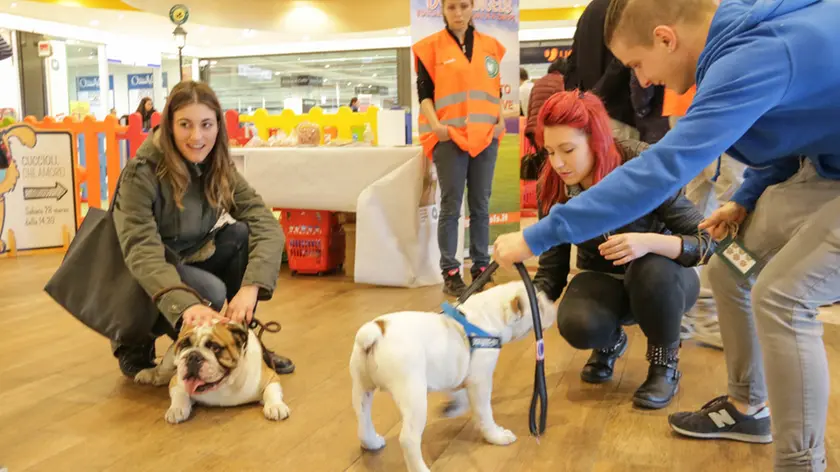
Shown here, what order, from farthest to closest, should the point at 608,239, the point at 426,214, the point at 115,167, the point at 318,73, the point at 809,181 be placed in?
the point at 318,73 < the point at 115,167 < the point at 426,214 < the point at 608,239 < the point at 809,181

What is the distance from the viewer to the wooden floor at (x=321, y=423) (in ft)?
5.77

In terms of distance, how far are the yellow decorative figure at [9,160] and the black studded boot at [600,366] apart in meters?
4.28

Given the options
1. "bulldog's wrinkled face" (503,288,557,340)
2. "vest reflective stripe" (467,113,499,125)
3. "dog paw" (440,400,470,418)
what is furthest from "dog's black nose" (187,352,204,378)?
"vest reflective stripe" (467,113,499,125)

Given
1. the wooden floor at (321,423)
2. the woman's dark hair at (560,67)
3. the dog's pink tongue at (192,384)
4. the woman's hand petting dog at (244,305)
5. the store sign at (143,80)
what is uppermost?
the store sign at (143,80)

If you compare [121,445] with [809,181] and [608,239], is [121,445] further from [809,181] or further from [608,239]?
[809,181]

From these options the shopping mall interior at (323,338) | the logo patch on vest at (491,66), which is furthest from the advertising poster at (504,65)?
the logo patch on vest at (491,66)

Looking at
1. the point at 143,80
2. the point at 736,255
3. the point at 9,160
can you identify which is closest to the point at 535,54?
the point at 143,80

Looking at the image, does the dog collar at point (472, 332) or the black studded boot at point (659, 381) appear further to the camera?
the black studded boot at point (659, 381)

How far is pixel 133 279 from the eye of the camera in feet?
7.38

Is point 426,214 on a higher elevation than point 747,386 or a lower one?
higher

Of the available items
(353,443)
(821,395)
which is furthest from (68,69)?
(821,395)

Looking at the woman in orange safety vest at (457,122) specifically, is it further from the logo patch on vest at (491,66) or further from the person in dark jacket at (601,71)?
the person in dark jacket at (601,71)

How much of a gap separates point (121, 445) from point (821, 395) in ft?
5.33

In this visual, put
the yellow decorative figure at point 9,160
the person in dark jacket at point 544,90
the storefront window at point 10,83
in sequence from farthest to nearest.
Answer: the storefront window at point 10,83, the yellow decorative figure at point 9,160, the person in dark jacket at point 544,90
